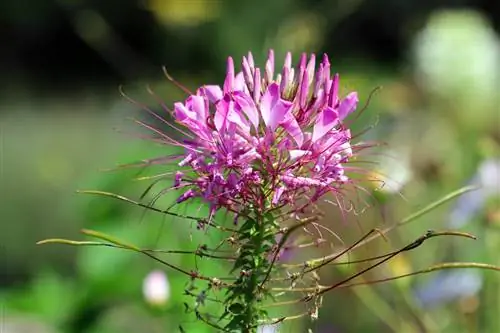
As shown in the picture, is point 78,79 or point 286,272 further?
point 78,79

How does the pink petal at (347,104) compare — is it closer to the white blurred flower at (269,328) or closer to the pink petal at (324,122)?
the pink petal at (324,122)

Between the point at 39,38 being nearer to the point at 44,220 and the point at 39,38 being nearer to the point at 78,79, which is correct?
the point at 78,79

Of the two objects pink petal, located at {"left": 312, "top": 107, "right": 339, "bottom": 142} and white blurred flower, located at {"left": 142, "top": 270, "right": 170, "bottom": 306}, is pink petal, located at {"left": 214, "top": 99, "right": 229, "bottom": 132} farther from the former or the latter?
white blurred flower, located at {"left": 142, "top": 270, "right": 170, "bottom": 306}

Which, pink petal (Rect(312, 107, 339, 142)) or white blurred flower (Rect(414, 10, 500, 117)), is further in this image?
white blurred flower (Rect(414, 10, 500, 117))

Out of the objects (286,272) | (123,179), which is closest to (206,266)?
(123,179)

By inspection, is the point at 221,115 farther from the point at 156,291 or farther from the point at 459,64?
the point at 459,64

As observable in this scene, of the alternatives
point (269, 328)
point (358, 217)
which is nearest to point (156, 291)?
point (358, 217)

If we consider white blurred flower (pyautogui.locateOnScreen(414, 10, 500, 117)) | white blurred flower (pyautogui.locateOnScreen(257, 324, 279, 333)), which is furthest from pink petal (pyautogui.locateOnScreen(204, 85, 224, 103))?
white blurred flower (pyautogui.locateOnScreen(414, 10, 500, 117))
